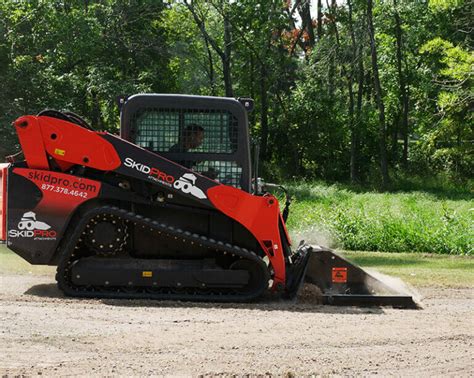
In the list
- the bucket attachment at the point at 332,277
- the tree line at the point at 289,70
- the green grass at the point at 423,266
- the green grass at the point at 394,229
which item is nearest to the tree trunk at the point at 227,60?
the tree line at the point at 289,70

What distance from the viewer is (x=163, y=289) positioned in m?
9.84

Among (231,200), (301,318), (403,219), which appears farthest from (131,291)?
(403,219)

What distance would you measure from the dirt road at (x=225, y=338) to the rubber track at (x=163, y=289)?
0.80 feet

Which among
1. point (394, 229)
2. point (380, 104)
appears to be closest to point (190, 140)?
point (394, 229)

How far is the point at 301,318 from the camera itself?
878 cm

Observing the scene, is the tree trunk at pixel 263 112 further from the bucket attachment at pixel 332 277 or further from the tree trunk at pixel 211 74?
the bucket attachment at pixel 332 277

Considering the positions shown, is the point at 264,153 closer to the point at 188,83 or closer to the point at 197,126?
the point at 188,83

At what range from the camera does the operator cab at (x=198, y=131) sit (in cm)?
1015

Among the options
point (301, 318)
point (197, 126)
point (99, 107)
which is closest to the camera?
point (301, 318)

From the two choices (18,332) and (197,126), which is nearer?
(18,332)

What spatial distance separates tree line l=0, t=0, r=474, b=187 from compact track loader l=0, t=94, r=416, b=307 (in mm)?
18766

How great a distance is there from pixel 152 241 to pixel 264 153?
1138 inches

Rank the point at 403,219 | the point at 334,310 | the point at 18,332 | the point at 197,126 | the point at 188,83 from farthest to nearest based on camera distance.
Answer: the point at 188,83
the point at 403,219
the point at 197,126
the point at 334,310
the point at 18,332

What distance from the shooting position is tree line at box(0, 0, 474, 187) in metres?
29.9
